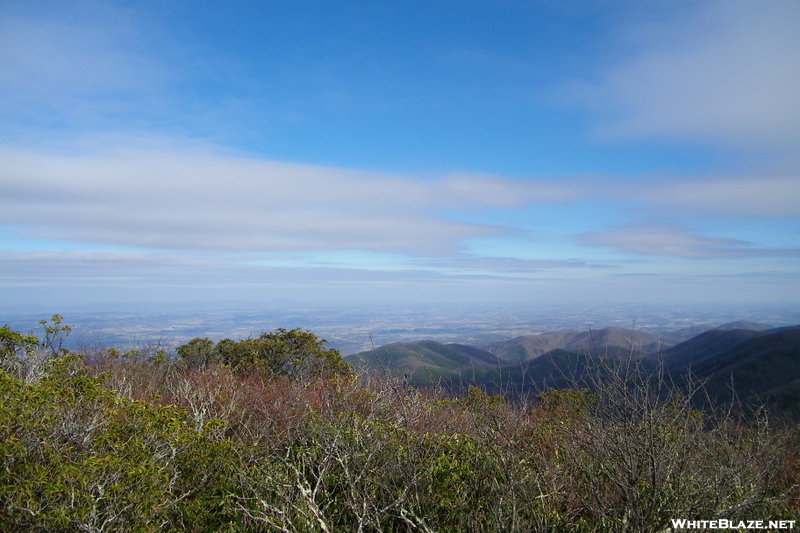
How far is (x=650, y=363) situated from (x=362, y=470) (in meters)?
32.6

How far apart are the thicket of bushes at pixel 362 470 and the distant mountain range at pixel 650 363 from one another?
86cm

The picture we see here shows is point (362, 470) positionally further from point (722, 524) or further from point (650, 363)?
point (650, 363)

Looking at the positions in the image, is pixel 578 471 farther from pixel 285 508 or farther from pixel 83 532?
pixel 83 532

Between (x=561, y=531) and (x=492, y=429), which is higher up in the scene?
(x=492, y=429)

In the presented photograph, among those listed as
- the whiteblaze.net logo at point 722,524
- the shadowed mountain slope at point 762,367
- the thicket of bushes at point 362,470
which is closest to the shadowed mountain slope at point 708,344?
the shadowed mountain slope at point 762,367

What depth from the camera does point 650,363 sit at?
3284cm

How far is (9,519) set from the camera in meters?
4.73

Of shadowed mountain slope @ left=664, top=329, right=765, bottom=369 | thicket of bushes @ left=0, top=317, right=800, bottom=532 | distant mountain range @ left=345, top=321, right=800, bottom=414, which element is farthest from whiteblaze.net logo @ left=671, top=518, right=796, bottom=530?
shadowed mountain slope @ left=664, top=329, right=765, bottom=369

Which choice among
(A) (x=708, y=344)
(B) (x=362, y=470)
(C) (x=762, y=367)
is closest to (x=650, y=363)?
(B) (x=362, y=470)

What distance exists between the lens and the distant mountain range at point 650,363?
8320 millimetres

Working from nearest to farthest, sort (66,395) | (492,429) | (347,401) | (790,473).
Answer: (66,395), (492,429), (790,473), (347,401)

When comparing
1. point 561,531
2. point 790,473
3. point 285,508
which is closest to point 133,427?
point 285,508

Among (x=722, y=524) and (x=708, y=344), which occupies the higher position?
(x=722, y=524)

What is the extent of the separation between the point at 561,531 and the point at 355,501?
2.91 m
